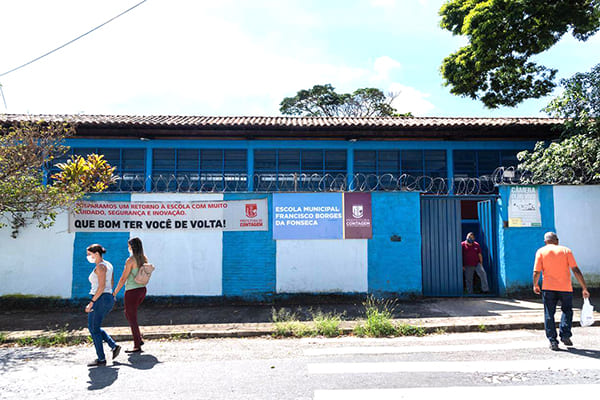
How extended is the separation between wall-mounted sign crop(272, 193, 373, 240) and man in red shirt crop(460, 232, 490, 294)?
8.06ft

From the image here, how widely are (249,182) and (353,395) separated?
8.06 meters

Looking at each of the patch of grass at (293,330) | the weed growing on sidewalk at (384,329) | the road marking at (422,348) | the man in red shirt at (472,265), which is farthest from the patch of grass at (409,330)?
the man in red shirt at (472,265)

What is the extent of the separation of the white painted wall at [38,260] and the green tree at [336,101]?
26958 millimetres

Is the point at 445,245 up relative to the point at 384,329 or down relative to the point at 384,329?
up

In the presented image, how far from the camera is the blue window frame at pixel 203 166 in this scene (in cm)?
1122

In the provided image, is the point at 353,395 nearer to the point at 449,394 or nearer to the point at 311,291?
the point at 449,394

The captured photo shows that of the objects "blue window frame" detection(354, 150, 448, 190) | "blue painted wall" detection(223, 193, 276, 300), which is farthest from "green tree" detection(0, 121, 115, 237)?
"blue window frame" detection(354, 150, 448, 190)

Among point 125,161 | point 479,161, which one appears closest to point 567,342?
point 479,161

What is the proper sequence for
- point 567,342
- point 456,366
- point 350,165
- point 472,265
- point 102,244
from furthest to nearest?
point 350,165 < point 472,265 < point 102,244 < point 567,342 < point 456,366

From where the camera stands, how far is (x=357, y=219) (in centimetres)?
838

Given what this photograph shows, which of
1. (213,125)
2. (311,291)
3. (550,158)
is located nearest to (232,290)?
(311,291)

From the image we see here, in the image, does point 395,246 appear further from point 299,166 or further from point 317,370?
point 317,370

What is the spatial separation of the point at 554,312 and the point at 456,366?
185 centimetres

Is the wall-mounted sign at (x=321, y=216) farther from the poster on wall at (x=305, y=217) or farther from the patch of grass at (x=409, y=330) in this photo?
the patch of grass at (x=409, y=330)
